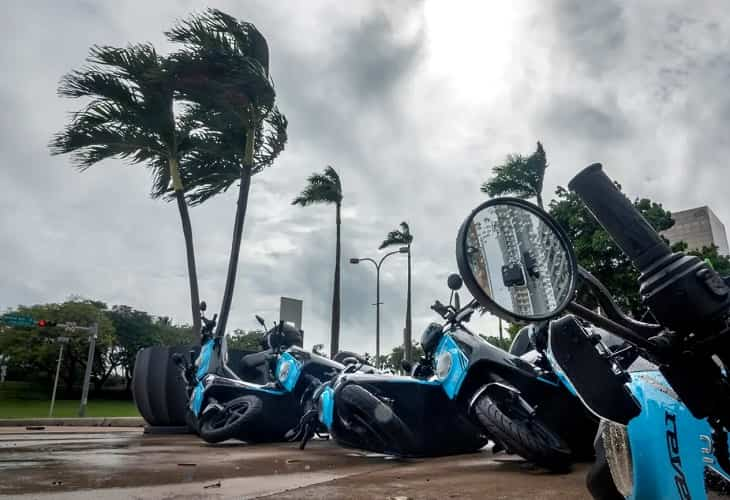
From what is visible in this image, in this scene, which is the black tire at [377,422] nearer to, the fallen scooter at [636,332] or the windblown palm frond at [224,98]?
the fallen scooter at [636,332]

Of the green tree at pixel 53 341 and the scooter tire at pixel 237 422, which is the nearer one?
the scooter tire at pixel 237 422

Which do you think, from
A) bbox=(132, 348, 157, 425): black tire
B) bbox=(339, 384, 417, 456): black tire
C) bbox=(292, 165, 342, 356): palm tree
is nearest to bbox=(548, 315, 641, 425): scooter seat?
bbox=(339, 384, 417, 456): black tire

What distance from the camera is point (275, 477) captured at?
3410 mm

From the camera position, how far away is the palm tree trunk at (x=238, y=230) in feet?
38.5

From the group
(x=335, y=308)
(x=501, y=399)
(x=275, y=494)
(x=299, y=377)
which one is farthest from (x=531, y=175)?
(x=275, y=494)

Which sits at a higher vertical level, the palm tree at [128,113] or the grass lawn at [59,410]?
the palm tree at [128,113]

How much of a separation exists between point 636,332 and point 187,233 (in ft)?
42.0

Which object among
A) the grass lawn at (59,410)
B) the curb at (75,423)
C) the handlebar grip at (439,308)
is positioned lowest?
the curb at (75,423)

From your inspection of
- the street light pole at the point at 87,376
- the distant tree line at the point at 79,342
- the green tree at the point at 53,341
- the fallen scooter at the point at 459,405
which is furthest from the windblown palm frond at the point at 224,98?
the green tree at the point at 53,341

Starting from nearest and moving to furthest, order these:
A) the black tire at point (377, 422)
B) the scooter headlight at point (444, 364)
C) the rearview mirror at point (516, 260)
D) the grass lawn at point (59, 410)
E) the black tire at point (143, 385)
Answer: the rearview mirror at point (516, 260)
the scooter headlight at point (444, 364)
the black tire at point (377, 422)
the black tire at point (143, 385)
the grass lawn at point (59, 410)

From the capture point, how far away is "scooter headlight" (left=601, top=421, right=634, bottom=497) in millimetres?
1307

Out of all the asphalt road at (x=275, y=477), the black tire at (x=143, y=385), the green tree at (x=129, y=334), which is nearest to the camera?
the asphalt road at (x=275, y=477)

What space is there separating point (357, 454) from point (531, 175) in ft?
55.3

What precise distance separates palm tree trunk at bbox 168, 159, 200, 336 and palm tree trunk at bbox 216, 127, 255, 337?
98cm
